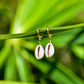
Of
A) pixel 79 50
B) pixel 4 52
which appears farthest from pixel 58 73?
pixel 4 52

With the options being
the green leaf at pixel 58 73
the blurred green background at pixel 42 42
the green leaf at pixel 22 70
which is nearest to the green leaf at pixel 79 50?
the blurred green background at pixel 42 42

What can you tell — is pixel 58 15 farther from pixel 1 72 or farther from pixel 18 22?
pixel 1 72

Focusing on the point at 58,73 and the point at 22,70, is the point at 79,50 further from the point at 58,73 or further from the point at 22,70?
the point at 22,70

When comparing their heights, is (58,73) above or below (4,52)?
below

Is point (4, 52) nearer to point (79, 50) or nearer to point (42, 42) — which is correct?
point (42, 42)

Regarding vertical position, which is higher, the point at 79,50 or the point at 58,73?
the point at 79,50

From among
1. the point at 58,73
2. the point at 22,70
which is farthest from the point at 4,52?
the point at 58,73

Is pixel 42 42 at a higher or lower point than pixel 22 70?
higher

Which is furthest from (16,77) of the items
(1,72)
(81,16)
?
(81,16)

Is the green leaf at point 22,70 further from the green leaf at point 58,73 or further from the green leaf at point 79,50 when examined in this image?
the green leaf at point 79,50

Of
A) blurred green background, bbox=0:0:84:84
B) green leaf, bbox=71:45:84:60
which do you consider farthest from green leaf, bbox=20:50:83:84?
green leaf, bbox=71:45:84:60

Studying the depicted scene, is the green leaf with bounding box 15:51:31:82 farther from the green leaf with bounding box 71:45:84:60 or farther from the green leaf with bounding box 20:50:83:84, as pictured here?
the green leaf with bounding box 71:45:84:60
